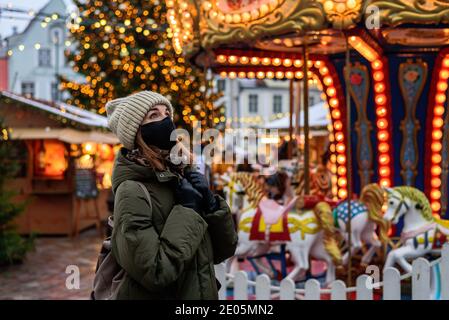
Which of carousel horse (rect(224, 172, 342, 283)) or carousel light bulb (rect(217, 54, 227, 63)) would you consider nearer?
carousel horse (rect(224, 172, 342, 283))

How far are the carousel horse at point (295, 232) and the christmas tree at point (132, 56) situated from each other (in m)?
9.81

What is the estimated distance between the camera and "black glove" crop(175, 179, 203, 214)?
8.39ft

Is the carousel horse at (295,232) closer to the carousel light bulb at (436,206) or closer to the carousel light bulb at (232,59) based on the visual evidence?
the carousel light bulb at (436,206)

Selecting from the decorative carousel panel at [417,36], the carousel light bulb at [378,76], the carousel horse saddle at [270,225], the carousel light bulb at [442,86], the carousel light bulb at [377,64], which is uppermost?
the decorative carousel panel at [417,36]

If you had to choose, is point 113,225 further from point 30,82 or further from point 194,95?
point 30,82

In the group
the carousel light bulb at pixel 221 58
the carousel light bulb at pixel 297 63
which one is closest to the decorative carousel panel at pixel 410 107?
the carousel light bulb at pixel 297 63

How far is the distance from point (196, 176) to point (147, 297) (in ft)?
1.75

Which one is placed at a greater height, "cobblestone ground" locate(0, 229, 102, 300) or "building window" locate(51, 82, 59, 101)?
"building window" locate(51, 82, 59, 101)

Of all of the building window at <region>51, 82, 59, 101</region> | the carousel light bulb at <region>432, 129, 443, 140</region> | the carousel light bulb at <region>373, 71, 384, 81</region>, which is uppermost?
the building window at <region>51, 82, 59, 101</region>

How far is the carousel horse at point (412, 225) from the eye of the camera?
7086 mm

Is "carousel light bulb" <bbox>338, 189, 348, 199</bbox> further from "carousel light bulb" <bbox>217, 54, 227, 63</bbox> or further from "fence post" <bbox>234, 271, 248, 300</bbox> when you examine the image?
"fence post" <bbox>234, 271, 248, 300</bbox>

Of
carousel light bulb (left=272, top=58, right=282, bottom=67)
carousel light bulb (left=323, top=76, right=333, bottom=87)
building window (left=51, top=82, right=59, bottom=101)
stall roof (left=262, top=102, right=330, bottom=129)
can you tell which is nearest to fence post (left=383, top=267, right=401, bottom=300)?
carousel light bulb (left=323, top=76, right=333, bottom=87)

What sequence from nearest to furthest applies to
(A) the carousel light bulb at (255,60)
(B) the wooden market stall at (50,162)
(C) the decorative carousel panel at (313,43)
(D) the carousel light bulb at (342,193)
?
(C) the decorative carousel panel at (313,43), (A) the carousel light bulb at (255,60), (D) the carousel light bulb at (342,193), (B) the wooden market stall at (50,162)

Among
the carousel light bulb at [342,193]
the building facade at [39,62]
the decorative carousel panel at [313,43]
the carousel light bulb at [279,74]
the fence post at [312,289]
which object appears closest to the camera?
the fence post at [312,289]
